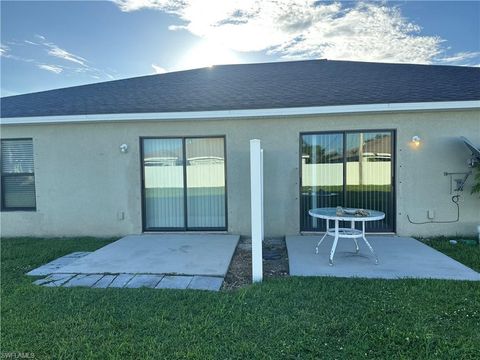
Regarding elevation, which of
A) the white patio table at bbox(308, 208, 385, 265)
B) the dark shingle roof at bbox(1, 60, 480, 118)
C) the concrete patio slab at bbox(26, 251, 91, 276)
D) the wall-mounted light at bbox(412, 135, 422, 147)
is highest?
the dark shingle roof at bbox(1, 60, 480, 118)

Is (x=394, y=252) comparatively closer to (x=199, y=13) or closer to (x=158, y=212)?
(x=158, y=212)

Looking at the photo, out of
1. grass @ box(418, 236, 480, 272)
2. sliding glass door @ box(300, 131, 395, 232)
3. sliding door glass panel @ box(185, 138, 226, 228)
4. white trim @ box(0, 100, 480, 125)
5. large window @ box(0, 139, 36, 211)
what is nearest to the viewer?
grass @ box(418, 236, 480, 272)

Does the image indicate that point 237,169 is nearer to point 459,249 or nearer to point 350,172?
point 350,172

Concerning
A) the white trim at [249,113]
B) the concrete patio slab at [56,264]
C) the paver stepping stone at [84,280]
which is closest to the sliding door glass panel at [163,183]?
the white trim at [249,113]

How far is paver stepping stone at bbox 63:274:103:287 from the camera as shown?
438 centimetres

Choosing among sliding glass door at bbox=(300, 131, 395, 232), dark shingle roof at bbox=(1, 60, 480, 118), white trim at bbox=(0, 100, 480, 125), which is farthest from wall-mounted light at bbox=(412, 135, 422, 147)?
dark shingle roof at bbox=(1, 60, 480, 118)

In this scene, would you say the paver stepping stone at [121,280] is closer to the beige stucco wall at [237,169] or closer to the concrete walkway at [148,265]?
the concrete walkway at [148,265]

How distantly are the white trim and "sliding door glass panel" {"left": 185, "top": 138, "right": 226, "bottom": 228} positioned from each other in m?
0.77

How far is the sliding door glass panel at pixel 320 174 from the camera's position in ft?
22.9

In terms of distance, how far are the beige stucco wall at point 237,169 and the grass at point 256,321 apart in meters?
3.03

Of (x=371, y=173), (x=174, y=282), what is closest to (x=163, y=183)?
Answer: (x=174, y=282)

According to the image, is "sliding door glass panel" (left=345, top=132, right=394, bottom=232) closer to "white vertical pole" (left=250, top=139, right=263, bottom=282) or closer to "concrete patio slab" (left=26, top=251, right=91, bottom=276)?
"white vertical pole" (left=250, top=139, right=263, bottom=282)

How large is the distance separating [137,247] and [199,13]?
757 cm

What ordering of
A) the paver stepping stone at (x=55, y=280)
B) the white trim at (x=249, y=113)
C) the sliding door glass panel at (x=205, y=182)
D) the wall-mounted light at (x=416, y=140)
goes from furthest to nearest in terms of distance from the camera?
the sliding door glass panel at (x=205, y=182) < the wall-mounted light at (x=416, y=140) < the white trim at (x=249, y=113) < the paver stepping stone at (x=55, y=280)
